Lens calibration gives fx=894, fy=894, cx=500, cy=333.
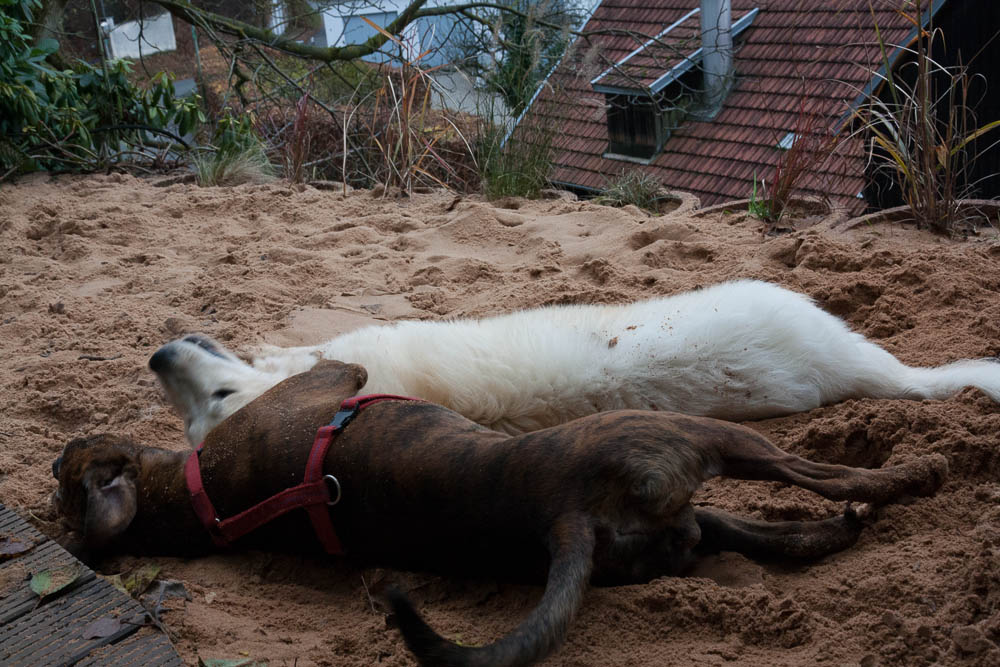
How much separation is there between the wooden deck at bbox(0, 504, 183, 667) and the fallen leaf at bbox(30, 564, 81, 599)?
10mm

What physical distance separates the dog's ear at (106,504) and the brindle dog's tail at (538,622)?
132 cm

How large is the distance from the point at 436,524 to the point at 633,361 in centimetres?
104

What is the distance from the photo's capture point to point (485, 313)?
4359 mm

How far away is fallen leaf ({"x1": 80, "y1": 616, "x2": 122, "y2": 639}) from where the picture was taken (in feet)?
6.76

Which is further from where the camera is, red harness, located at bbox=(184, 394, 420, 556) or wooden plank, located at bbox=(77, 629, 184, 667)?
red harness, located at bbox=(184, 394, 420, 556)

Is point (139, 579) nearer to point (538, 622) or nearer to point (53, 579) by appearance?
point (53, 579)

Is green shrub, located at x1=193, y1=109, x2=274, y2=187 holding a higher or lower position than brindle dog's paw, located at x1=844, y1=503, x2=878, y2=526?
higher

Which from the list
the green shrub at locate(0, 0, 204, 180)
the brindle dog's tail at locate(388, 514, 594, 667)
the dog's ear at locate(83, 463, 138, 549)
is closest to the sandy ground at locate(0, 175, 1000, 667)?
the dog's ear at locate(83, 463, 138, 549)

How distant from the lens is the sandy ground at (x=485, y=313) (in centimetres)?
204

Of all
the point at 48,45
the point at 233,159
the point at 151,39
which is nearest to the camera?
the point at 233,159

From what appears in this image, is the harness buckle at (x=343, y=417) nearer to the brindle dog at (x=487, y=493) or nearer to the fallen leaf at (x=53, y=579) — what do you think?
Answer: the brindle dog at (x=487, y=493)

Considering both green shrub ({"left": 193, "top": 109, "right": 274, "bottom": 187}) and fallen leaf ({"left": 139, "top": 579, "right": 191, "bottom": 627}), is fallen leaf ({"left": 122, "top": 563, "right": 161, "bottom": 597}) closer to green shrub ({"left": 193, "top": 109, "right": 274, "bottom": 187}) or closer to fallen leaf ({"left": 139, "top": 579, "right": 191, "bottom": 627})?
fallen leaf ({"left": 139, "top": 579, "right": 191, "bottom": 627})

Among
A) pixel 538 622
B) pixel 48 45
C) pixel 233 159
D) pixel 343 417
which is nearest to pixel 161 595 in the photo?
pixel 343 417

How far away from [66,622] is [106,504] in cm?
56
